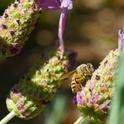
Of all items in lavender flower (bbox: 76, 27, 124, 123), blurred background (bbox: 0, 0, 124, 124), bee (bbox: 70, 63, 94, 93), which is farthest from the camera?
blurred background (bbox: 0, 0, 124, 124)

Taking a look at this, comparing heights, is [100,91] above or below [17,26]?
below

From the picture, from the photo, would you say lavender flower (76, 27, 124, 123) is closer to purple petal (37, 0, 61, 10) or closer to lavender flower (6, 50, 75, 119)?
lavender flower (6, 50, 75, 119)

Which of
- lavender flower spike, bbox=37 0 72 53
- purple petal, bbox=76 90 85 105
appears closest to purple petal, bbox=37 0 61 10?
lavender flower spike, bbox=37 0 72 53

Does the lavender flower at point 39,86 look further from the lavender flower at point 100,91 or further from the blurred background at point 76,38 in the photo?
the blurred background at point 76,38

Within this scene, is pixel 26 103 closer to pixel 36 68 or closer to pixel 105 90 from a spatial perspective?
pixel 36 68

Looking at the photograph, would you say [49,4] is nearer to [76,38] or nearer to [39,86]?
[39,86]

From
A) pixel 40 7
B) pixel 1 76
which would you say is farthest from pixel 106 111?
pixel 1 76

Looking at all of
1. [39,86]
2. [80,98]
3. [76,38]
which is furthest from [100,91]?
[76,38]
